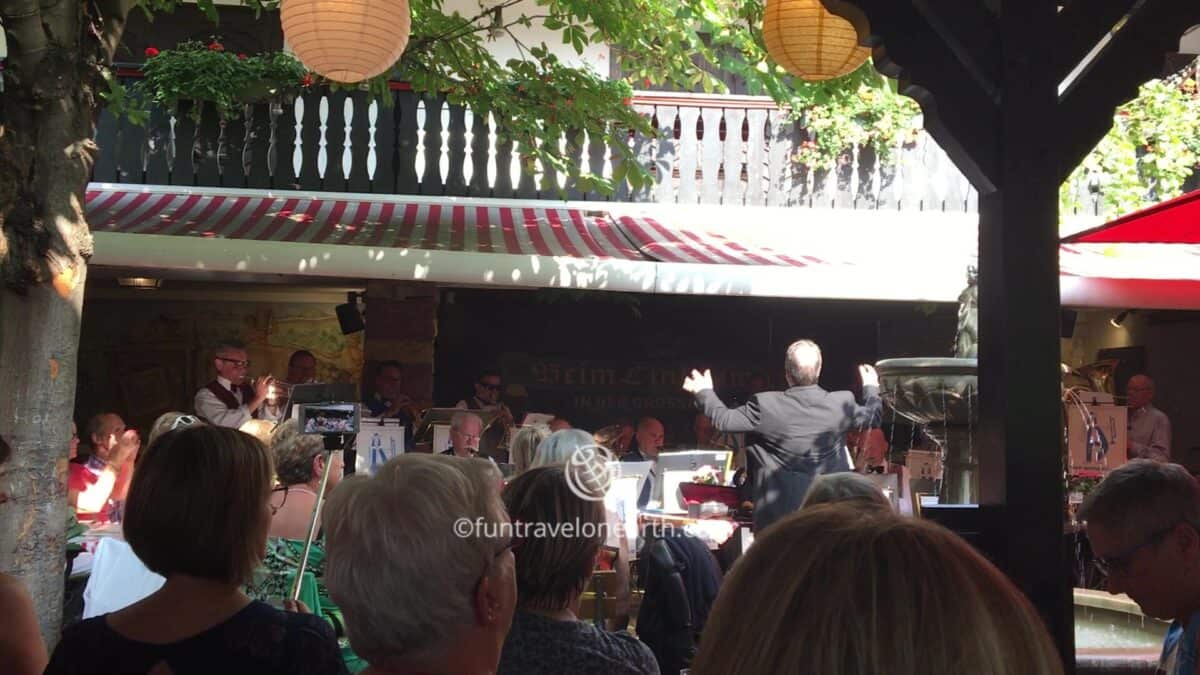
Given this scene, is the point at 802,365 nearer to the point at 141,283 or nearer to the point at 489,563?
the point at 489,563

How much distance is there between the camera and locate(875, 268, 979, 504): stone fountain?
5.18 metres

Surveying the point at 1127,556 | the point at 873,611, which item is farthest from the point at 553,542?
the point at 873,611

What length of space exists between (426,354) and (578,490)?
22.8 ft

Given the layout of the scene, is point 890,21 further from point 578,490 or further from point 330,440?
point 330,440

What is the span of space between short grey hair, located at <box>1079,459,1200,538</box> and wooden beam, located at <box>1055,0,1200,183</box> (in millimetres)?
663

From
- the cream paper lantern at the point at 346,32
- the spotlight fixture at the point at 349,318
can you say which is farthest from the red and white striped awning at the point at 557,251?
the cream paper lantern at the point at 346,32

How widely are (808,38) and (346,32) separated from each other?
1.76 m

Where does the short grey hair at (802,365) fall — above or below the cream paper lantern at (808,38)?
below

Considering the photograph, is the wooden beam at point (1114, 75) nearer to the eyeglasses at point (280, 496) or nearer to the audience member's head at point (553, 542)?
the audience member's head at point (553, 542)

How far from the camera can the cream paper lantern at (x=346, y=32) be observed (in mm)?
4367

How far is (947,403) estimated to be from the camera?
5238 millimetres

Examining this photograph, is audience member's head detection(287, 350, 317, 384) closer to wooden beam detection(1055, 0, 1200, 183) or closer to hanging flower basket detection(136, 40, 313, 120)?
hanging flower basket detection(136, 40, 313, 120)

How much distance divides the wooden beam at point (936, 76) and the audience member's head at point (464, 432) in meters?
4.95

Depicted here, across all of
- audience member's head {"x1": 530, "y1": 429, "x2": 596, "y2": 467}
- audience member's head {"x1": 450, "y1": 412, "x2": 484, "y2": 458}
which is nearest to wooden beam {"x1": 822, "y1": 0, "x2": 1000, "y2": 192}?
audience member's head {"x1": 530, "y1": 429, "x2": 596, "y2": 467}
